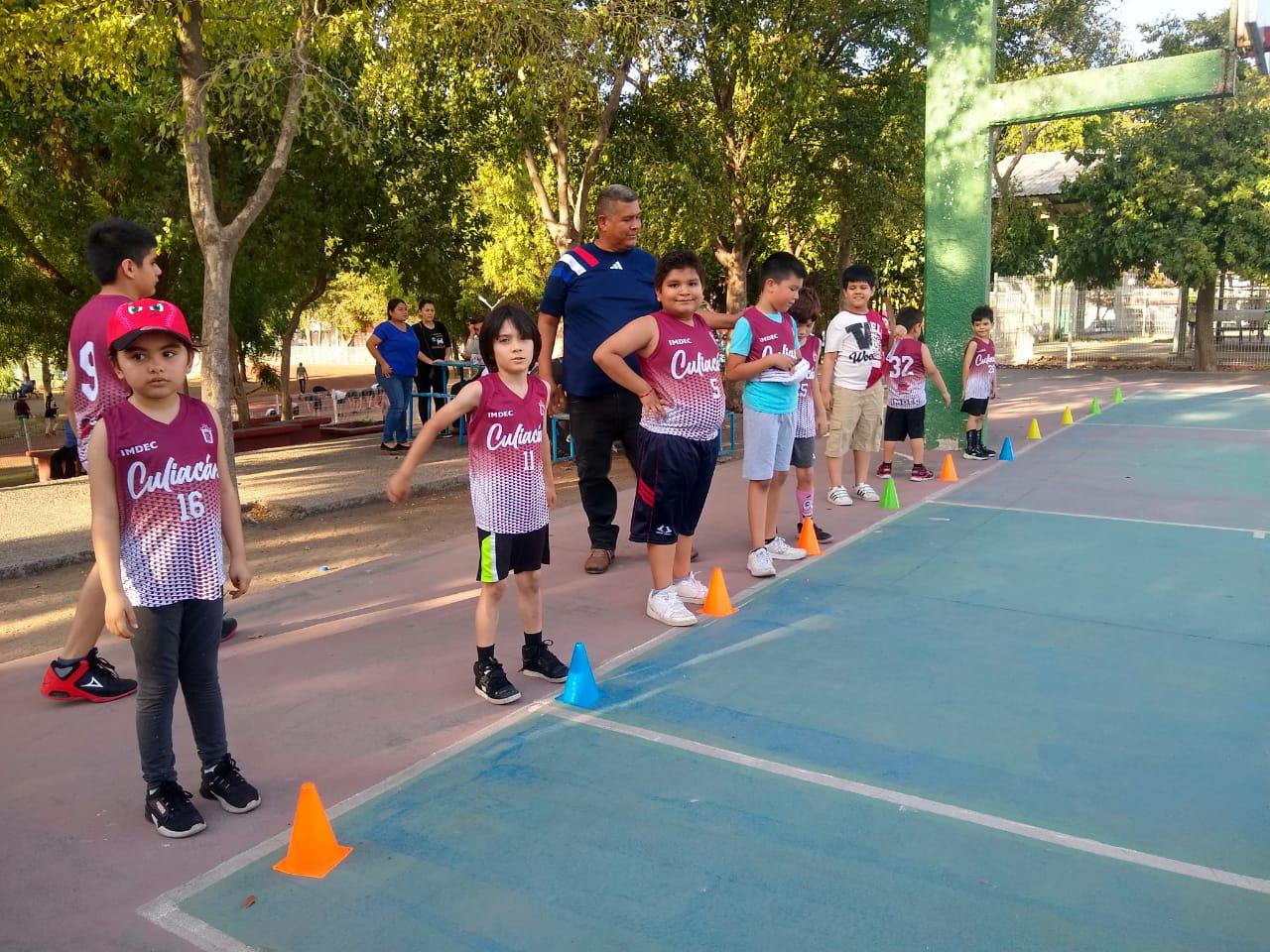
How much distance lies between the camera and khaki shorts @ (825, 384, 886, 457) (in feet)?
29.0

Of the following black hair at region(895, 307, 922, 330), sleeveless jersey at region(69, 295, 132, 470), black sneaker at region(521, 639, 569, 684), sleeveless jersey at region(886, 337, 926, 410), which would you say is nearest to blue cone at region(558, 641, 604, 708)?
black sneaker at region(521, 639, 569, 684)

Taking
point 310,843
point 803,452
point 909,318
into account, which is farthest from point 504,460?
point 909,318

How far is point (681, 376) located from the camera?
5.61 m

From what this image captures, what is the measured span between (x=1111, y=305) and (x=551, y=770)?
1254 inches

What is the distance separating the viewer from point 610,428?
22.2 ft

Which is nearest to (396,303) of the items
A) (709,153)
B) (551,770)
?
(709,153)

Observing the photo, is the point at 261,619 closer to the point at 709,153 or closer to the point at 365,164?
the point at 365,164

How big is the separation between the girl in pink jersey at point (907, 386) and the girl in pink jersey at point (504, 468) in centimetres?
588

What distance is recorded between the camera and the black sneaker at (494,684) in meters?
4.57

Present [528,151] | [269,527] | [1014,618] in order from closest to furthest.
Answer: [1014,618]
[269,527]
[528,151]

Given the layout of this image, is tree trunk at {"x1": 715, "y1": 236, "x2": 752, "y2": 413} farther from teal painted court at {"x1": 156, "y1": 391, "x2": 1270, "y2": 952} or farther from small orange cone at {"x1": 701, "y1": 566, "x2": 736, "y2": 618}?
small orange cone at {"x1": 701, "y1": 566, "x2": 736, "y2": 618}

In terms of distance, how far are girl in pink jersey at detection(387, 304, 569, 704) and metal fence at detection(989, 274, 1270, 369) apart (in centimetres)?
2022

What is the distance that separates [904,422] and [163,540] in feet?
25.1

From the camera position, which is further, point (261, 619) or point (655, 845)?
point (261, 619)
